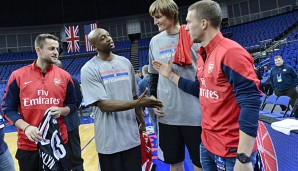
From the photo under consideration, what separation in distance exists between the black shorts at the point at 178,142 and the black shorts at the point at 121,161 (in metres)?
0.22

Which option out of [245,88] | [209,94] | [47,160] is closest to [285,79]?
[209,94]

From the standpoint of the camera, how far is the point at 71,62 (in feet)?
63.2

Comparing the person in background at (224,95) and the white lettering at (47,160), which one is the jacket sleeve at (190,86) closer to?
the person in background at (224,95)

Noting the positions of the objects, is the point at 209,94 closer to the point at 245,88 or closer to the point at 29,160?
the point at 245,88

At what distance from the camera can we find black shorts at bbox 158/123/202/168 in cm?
197

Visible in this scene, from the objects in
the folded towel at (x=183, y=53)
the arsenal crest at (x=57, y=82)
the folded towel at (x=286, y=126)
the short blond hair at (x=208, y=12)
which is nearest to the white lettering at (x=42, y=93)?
the arsenal crest at (x=57, y=82)

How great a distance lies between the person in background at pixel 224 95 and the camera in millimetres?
1227

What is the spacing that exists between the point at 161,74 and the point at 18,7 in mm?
22184

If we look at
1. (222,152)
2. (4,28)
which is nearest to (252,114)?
(222,152)

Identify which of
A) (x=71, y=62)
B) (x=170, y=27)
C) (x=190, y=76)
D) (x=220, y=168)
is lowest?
(x=220, y=168)

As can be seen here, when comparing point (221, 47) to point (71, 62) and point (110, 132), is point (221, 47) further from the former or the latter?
point (71, 62)

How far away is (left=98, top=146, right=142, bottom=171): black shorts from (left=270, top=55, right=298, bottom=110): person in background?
4.78 meters

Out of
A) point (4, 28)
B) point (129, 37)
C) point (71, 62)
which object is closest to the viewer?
point (71, 62)

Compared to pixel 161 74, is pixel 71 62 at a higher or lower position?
higher
